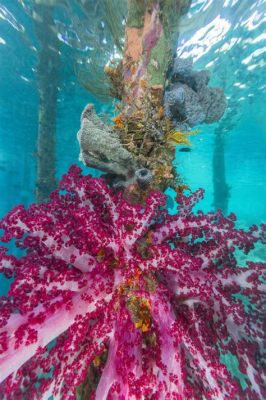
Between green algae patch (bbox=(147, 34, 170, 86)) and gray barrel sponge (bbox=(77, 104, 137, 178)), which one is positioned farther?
green algae patch (bbox=(147, 34, 170, 86))

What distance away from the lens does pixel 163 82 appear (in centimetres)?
409

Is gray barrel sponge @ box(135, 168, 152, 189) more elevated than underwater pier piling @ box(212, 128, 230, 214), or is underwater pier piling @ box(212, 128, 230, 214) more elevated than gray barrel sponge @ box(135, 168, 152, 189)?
underwater pier piling @ box(212, 128, 230, 214)

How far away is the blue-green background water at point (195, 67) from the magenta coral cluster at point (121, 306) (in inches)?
78.6

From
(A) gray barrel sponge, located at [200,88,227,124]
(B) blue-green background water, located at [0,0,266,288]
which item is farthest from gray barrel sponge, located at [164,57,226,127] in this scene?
(B) blue-green background water, located at [0,0,266,288]

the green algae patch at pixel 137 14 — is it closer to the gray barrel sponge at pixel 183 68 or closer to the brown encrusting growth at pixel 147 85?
the brown encrusting growth at pixel 147 85

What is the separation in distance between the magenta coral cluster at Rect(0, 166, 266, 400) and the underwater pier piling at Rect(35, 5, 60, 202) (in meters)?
8.66

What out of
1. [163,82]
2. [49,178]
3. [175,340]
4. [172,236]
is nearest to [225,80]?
[49,178]

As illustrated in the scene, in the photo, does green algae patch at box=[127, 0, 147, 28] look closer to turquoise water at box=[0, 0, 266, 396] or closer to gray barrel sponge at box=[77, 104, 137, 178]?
turquoise water at box=[0, 0, 266, 396]

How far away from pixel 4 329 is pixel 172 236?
1857 millimetres

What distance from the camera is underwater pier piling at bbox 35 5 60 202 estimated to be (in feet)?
35.1

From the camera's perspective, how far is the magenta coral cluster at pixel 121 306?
205cm

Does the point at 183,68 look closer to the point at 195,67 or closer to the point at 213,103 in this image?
the point at 213,103

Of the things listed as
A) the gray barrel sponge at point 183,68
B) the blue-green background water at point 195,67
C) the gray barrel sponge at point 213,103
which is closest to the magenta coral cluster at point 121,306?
the blue-green background water at point 195,67

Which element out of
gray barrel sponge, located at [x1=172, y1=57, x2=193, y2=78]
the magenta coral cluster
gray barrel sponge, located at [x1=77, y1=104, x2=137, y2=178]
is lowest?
the magenta coral cluster
